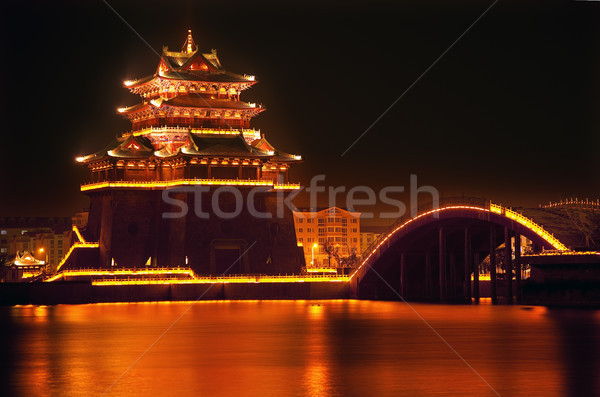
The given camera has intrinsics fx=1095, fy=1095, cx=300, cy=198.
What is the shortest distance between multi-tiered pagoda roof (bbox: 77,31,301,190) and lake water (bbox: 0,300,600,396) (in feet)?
95.8

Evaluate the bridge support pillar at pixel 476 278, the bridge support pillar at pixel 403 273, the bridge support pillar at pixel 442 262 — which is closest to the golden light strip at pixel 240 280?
the bridge support pillar at pixel 403 273

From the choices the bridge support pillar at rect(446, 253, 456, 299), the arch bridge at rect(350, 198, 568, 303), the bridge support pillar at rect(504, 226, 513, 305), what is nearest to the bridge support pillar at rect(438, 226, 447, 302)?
the arch bridge at rect(350, 198, 568, 303)

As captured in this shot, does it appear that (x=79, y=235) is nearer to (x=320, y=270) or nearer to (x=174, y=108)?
(x=174, y=108)

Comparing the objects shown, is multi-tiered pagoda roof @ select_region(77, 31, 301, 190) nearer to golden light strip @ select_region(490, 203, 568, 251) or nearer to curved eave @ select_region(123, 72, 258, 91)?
curved eave @ select_region(123, 72, 258, 91)

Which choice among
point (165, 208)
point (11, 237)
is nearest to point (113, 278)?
point (165, 208)

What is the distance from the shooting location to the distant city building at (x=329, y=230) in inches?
6678

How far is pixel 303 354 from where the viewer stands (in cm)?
3628

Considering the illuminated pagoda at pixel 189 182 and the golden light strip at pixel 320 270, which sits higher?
the illuminated pagoda at pixel 189 182

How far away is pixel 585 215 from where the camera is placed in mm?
70250

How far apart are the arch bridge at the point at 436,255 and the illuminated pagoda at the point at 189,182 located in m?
9.07

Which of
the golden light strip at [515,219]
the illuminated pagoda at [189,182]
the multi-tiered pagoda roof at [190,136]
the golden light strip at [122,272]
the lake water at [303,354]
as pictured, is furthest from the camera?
the multi-tiered pagoda roof at [190,136]

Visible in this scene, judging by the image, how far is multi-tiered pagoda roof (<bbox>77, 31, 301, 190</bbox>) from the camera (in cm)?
8912

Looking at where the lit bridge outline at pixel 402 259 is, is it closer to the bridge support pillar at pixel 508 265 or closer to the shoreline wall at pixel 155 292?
the bridge support pillar at pixel 508 265

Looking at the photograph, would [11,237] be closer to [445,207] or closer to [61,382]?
[445,207]
